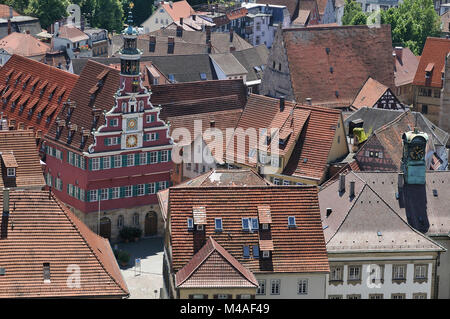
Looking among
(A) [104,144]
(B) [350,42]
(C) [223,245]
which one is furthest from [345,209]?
(B) [350,42]

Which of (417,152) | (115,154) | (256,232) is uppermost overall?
(417,152)

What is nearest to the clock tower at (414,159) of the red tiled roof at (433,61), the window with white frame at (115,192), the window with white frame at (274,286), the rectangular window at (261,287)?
the window with white frame at (274,286)

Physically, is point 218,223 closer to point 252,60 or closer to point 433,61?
point 433,61

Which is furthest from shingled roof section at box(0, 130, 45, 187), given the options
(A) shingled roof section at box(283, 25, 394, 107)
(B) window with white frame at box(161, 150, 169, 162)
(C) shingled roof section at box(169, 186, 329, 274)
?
(A) shingled roof section at box(283, 25, 394, 107)

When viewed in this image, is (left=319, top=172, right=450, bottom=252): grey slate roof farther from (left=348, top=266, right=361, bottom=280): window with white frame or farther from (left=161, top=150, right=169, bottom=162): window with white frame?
(left=161, top=150, right=169, bottom=162): window with white frame

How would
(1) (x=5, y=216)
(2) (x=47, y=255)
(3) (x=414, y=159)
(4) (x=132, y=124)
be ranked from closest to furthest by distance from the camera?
(2) (x=47, y=255) < (1) (x=5, y=216) < (3) (x=414, y=159) < (4) (x=132, y=124)

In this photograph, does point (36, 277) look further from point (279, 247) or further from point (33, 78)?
point (33, 78)

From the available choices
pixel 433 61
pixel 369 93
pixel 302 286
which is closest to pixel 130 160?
pixel 302 286

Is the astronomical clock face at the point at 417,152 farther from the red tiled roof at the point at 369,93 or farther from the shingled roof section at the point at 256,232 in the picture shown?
the red tiled roof at the point at 369,93
